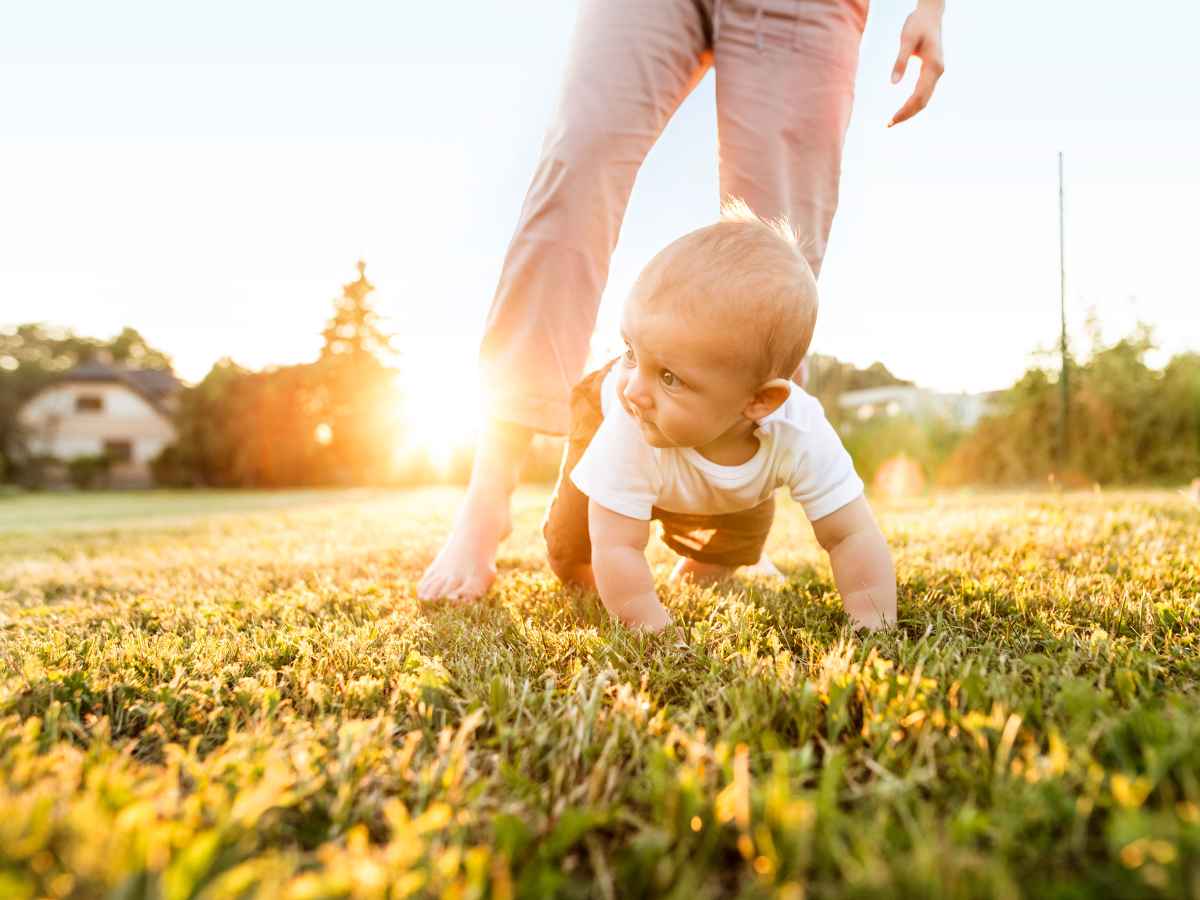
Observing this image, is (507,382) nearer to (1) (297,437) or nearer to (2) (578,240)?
(2) (578,240)

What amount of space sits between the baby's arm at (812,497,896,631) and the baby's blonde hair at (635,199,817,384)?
0.40 m

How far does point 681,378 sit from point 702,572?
90cm

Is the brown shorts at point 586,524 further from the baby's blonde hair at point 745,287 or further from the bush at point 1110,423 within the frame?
the bush at point 1110,423

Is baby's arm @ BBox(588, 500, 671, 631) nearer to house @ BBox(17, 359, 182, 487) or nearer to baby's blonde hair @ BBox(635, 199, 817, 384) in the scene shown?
baby's blonde hair @ BBox(635, 199, 817, 384)

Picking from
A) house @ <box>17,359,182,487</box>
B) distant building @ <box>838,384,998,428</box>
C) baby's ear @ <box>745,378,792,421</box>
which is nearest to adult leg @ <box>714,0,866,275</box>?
baby's ear @ <box>745,378,792,421</box>

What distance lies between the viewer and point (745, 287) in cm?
156

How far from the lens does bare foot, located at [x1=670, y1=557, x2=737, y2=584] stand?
2301 mm

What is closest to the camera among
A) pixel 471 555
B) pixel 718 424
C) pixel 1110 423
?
pixel 718 424

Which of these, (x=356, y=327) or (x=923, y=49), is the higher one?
(x=356, y=327)

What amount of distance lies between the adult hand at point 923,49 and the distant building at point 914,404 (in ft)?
31.1

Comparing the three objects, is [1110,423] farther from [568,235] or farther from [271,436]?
[271,436]

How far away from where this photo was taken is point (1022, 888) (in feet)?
2.29

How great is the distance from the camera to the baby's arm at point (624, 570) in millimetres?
1691

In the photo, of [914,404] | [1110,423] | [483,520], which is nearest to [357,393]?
[914,404]
